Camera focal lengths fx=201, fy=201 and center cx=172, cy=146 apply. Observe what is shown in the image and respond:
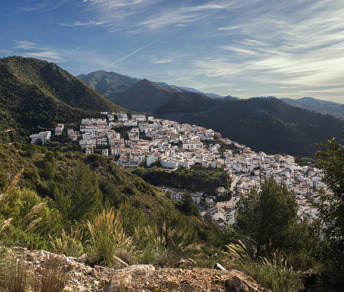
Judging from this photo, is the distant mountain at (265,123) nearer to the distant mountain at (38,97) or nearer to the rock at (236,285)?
the distant mountain at (38,97)

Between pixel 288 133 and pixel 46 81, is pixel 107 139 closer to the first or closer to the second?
pixel 46 81

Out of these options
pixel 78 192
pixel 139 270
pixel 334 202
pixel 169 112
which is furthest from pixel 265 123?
pixel 139 270

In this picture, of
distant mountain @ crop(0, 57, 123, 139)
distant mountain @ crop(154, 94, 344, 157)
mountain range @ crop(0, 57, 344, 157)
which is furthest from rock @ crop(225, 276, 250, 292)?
distant mountain @ crop(154, 94, 344, 157)

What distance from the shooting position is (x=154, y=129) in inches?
2480

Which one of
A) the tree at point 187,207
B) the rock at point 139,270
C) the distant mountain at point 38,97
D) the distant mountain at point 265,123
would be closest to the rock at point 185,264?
the rock at point 139,270

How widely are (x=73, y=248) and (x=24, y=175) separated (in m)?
12.4

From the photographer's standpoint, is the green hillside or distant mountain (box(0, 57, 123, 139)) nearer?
the green hillside

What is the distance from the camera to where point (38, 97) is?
2104 inches

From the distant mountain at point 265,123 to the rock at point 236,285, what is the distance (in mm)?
73501

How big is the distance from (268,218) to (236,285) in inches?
176

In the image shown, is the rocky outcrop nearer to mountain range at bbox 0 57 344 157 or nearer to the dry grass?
the dry grass

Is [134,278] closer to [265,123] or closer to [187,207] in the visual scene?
[187,207]

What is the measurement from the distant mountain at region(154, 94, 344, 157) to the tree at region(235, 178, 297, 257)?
225ft

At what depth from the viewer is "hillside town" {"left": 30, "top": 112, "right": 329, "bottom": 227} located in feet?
113
